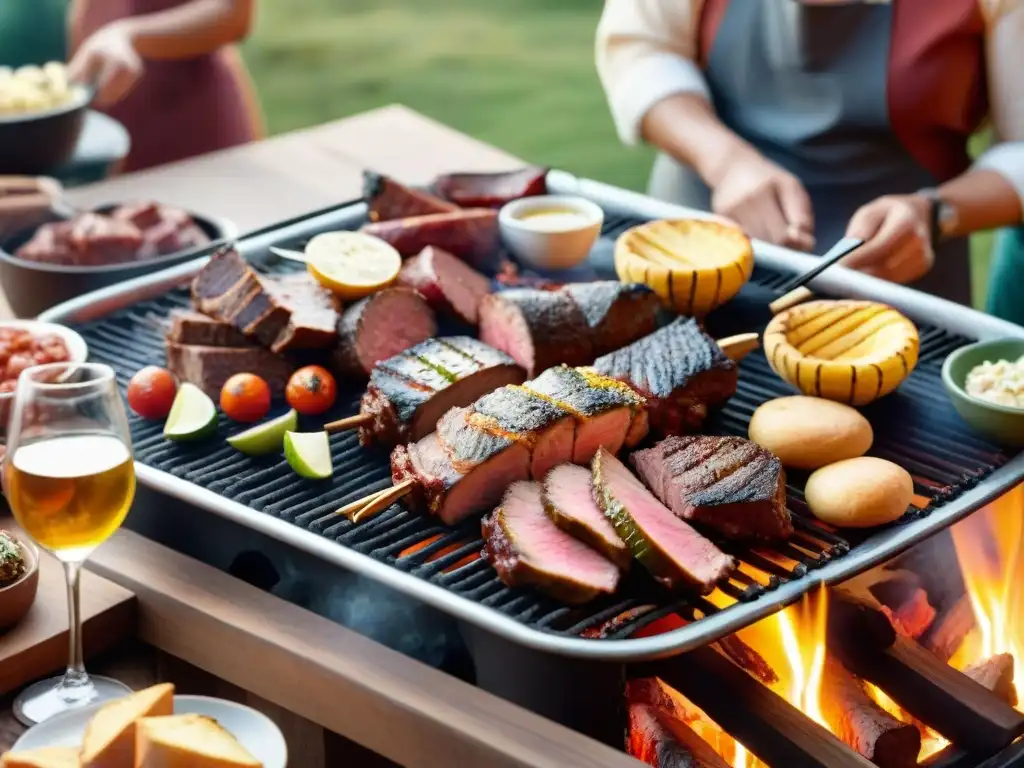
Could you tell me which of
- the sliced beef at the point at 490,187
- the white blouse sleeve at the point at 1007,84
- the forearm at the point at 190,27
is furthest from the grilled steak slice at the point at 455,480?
the forearm at the point at 190,27

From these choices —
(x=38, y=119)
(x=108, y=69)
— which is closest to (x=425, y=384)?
(x=38, y=119)

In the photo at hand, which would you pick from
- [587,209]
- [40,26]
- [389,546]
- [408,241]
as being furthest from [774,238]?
[40,26]

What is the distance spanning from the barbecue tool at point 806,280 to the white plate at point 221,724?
166 centimetres

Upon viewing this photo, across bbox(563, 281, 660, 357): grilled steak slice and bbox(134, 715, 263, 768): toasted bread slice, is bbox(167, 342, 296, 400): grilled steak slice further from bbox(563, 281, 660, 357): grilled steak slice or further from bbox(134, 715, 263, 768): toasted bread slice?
bbox(134, 715, 263, 768): toasted bread slice

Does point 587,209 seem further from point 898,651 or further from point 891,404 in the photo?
point 898,651

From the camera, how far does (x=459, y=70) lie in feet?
35.8

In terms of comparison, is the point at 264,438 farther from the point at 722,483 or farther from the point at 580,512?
the point at 722,483

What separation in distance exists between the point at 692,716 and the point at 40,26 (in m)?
4.12

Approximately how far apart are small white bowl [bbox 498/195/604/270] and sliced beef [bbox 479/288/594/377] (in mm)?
400

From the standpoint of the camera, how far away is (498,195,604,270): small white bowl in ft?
11.1

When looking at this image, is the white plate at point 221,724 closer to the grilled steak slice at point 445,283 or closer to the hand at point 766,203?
the grilled steak slice at point 445,283

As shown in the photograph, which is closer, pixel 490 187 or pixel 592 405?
pixel 592 405

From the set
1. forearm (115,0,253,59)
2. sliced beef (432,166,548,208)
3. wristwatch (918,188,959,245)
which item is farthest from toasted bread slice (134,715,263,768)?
forearm (115,0,253,59)

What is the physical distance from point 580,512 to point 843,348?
937 millimetres
